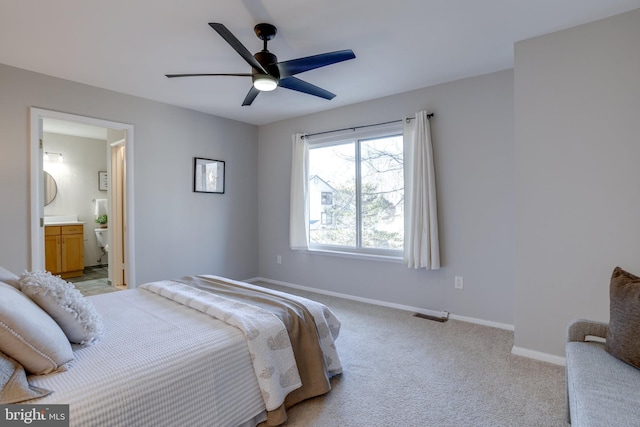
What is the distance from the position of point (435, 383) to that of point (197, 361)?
1535 mm

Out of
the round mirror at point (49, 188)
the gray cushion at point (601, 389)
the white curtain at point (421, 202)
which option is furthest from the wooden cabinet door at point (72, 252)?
the gray cushion at point (601, 389)

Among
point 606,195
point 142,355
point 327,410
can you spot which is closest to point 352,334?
point 327,410

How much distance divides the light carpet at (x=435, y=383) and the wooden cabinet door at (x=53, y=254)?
4.76 meters

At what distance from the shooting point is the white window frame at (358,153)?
3684 millimetres

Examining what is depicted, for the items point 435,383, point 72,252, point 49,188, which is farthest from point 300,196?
point 49,188

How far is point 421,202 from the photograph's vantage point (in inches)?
132

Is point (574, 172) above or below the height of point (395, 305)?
above

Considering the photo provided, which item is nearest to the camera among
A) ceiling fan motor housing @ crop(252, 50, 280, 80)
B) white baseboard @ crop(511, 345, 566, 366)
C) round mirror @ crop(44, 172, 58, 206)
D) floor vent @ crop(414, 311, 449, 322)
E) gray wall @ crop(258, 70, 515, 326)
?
ceiling fan motor housing @ crop(252, 50, 280, 80)

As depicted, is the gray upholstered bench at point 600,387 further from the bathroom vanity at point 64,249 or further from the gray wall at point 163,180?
the bathroom vanity at point 64,249

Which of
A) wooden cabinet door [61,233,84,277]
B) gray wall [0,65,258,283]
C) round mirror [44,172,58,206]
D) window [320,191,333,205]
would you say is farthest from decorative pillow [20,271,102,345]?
round mirror [44,172,58,206]

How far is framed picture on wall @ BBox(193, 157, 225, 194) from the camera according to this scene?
165 inches

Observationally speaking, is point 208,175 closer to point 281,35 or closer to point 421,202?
point 281,35

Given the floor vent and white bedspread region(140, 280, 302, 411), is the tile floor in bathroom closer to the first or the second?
white bedspread region(140, 280, 302, 411)

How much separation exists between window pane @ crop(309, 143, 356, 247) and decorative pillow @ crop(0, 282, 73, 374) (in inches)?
125
